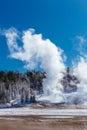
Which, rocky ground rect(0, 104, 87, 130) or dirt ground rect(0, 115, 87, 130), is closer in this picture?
dirt ground rect(0, 115, 87, 130)

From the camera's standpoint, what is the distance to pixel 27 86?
600ft

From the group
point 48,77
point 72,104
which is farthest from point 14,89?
point 72,104

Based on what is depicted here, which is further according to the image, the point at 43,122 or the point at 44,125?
the point at 43,122

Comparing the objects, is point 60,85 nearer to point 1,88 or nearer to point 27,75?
point 27,75

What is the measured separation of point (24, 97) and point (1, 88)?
37.5ft

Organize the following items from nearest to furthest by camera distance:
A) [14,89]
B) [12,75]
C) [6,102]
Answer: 1. [6,102]
2. [14,89]
3. [12,75]

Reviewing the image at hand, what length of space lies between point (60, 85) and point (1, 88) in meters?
39.0

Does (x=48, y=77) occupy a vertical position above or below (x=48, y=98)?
above

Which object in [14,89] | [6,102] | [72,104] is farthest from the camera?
[14,89]

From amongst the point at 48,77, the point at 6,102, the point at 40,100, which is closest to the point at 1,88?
the point at 6,102

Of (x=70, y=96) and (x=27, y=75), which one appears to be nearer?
(x=70, y=96)

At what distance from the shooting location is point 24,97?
168000 millimetres

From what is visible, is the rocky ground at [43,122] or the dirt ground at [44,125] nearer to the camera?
the dirt ground at [44,125]

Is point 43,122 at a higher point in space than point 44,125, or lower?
higher
